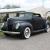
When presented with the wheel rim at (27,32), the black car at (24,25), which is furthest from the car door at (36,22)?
the wheel rim at (27,32)

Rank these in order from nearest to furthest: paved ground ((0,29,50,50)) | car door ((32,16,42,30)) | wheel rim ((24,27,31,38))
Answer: paved ground ((0,29,50,50)) → wheel rim ((24,27,31,38)) → car door ((32,16,42,30))

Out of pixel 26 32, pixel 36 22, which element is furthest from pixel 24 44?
pixel 36 22

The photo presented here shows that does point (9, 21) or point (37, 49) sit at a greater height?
point (9, 21)

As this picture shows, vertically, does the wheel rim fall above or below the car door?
below

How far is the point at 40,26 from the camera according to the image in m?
10.7

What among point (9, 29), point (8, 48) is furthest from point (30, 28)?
point (8, 48)

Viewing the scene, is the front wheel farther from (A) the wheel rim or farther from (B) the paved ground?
(B) the paved ground

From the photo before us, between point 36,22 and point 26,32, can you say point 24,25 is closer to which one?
point 26,32

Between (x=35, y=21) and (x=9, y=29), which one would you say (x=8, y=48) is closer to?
(x=9, y=29)

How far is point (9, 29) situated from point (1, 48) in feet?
8.01

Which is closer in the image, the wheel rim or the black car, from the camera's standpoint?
the black car

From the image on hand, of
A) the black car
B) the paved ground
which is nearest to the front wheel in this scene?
the black car

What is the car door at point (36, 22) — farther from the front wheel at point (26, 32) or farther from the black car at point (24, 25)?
the front wheel at point (26, 32)

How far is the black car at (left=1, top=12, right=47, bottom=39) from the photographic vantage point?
916 centimetres
